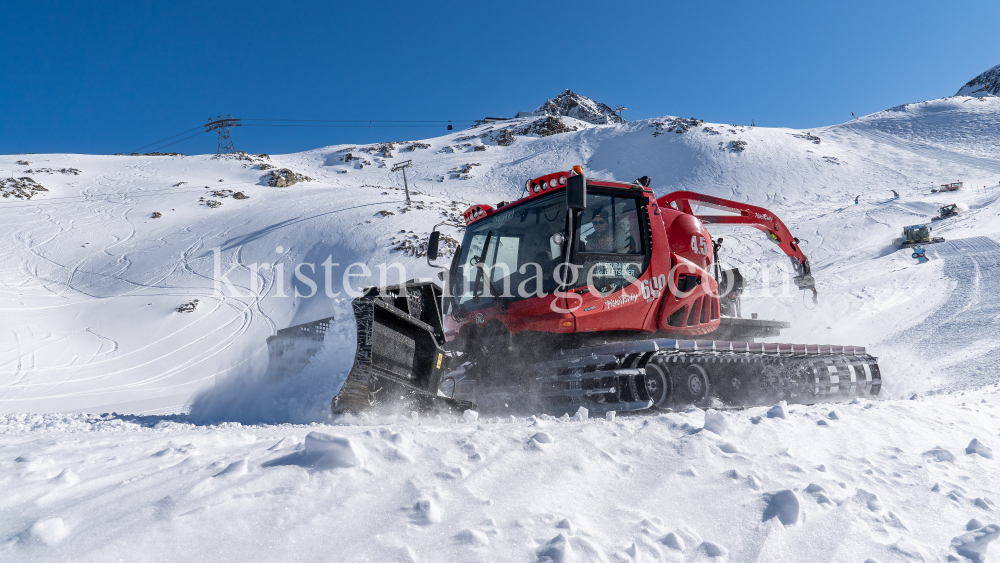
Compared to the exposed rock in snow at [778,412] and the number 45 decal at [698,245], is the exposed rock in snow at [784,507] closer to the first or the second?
the exposed rock in snow at [778,412]

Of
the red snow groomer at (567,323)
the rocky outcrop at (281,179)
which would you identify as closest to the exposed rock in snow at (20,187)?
the rocky outcrop at (281,179)

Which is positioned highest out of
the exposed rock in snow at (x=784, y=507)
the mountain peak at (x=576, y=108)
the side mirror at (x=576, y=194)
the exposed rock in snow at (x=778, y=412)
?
the mountain peak at (x=576, y=108)

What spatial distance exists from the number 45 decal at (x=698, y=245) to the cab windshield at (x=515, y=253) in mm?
2096

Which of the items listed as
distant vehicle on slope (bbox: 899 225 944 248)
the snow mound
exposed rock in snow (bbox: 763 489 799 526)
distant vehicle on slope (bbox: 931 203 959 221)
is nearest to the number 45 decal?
exposed rock in snow (bbox: 763 489 799 526)

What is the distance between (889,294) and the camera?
45.9ft

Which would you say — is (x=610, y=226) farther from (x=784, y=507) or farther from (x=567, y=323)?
(x=784, y=507)

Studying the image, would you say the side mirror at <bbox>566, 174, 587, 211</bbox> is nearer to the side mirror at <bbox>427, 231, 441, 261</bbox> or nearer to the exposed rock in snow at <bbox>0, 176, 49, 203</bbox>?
the side mirror at <bbox>427, 231, 441, 261</bbox>

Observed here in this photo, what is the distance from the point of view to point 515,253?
5562 millimetres

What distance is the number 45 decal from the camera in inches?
250

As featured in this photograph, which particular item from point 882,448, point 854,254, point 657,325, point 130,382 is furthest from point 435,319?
point 854,254

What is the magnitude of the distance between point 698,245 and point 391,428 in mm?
4751

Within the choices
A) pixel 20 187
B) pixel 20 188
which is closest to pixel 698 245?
pixel 20 188

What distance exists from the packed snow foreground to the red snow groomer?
78 centimetres

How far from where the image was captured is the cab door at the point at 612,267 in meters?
5.19
